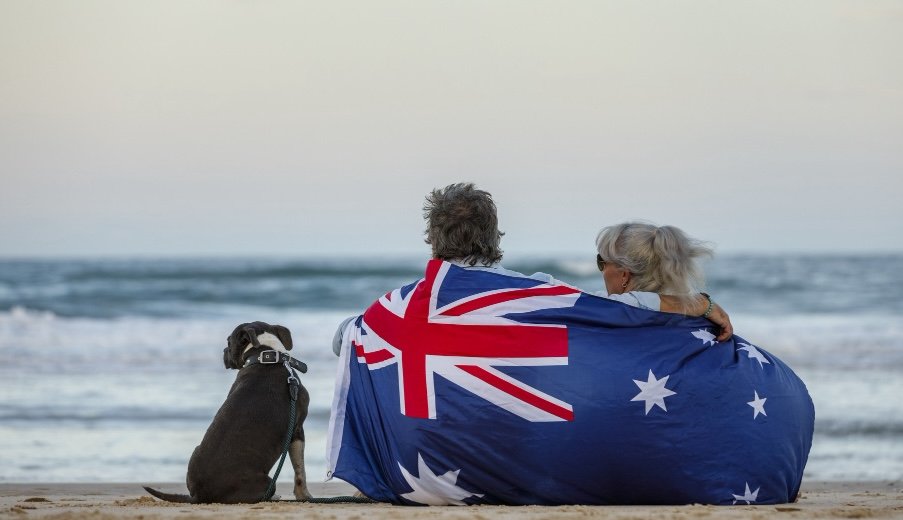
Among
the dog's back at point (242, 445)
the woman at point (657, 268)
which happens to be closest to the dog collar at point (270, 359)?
the dog's back at point (242, 445)

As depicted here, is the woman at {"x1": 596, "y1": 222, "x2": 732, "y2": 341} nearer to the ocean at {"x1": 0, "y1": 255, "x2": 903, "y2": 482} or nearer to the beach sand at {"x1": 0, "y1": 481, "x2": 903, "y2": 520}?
the beach sand at {"x1": 0, "y1": 481, "x2": 903, "y2": 520}

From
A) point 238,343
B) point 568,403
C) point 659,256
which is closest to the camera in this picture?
point 568,403

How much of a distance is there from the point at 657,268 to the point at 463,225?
0.83 meters

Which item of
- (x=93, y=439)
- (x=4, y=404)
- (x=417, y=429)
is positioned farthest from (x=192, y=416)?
(x=417, y=429)

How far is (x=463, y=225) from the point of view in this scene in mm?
4430

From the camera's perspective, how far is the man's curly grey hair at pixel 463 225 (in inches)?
173

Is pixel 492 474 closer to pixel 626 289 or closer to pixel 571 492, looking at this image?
pixel 571 492

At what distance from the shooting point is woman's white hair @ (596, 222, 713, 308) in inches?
171

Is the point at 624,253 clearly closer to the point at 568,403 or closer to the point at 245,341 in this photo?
the point at 568,403

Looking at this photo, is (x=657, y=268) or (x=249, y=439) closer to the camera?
(x=657, y=268)

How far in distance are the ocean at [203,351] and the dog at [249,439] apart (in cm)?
184

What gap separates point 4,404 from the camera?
351 inches

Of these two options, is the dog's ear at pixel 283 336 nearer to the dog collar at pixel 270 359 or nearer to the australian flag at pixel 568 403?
the dog collar at pixel 270 359

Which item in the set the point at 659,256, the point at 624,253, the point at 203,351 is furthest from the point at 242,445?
the point at 203,351
